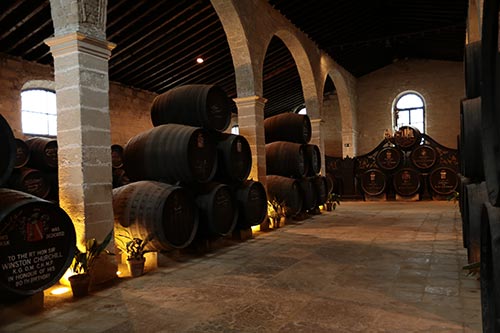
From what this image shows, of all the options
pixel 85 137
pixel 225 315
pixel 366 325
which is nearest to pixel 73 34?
pixel 85 137

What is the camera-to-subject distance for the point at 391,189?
38.8 feet

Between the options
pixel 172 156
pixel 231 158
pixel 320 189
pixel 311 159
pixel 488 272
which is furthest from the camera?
pixel 320 189

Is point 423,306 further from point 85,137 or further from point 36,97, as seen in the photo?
point 36,97

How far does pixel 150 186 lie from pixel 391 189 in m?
9.44

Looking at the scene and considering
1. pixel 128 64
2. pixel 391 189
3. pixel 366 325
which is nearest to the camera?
pixel 366 325

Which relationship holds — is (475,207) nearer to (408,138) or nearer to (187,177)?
(187,177)

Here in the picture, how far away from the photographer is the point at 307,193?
7.94 meters

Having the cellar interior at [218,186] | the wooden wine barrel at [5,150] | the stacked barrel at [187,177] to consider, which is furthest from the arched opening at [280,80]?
the wooden wine barrel at [5,150]

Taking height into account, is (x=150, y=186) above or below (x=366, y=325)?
above

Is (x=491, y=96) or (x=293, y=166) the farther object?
(x=293, y=166)

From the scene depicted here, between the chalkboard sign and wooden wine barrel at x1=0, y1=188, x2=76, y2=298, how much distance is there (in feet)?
34.1

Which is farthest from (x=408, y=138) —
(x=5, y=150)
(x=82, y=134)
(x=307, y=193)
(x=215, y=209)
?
(x=5, y=150)

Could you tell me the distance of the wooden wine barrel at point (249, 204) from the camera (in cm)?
562

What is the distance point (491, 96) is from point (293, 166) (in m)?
6.38
